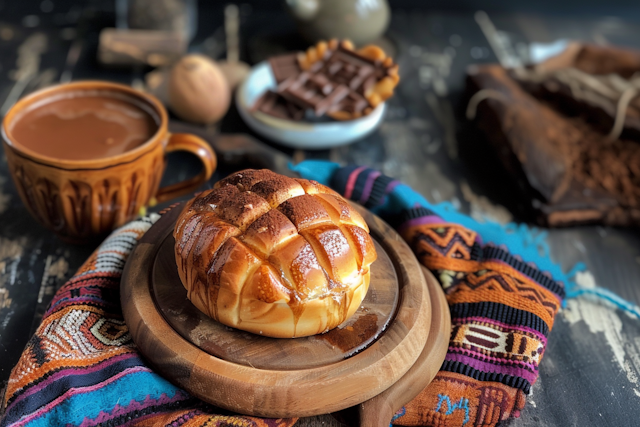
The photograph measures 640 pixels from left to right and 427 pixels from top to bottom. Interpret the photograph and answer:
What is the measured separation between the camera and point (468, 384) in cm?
96

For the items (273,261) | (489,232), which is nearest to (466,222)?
(489,232)

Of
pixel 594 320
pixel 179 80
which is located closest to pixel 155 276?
pixel 179 80

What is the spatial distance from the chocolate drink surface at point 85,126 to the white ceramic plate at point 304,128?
415 mm

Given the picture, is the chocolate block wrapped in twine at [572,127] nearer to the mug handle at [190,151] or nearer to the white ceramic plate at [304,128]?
the white ceramic plate at [304,128]

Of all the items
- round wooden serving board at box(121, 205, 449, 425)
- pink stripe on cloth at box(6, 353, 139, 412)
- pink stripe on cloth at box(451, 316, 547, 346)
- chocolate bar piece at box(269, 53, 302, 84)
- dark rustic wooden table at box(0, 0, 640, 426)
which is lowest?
dark rustic wooden table at box(0, 0, 640, 426)

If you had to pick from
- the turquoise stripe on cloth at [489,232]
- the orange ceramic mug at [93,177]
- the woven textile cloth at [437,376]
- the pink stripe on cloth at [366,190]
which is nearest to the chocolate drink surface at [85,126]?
the orange ceramic mug at [93,177]

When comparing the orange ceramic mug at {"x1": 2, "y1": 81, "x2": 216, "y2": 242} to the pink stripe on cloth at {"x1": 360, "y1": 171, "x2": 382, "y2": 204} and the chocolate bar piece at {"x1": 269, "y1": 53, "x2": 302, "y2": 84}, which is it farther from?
the chocolate bar piece at {"x1": 269, "y1": 53, "x2": 302, "y2": 84}

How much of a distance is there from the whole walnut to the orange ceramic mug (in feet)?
1.15

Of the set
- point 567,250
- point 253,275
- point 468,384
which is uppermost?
point 253,275

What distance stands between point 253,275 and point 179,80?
3.23 feet

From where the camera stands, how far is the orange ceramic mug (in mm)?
1059

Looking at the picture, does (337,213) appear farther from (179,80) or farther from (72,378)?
(179,80)

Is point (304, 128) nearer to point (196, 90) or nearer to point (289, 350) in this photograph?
point (196, 90)

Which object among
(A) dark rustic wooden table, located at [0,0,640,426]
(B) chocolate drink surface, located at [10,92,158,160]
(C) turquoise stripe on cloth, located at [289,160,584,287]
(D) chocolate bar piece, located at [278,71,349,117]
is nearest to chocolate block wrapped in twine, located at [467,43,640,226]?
(A) dark rustic wooden table, located at [0,0,640,426]
